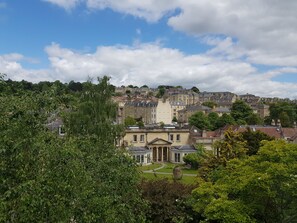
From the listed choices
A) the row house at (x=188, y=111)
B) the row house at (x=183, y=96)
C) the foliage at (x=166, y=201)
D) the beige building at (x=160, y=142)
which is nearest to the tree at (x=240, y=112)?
the row house at (x=188, y=111)

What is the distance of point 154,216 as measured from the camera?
2272cm

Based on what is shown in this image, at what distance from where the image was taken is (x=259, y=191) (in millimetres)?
17828

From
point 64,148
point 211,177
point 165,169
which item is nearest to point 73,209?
point 64,148

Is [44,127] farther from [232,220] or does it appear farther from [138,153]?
[138,153]

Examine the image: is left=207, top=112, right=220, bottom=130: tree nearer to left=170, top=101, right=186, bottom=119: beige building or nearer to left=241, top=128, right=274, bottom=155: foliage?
left=170, top=101, right=186, bottom=119: beige building

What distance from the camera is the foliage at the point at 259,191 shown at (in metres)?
17.4

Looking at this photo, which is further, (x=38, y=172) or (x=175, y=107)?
(x=175, y=107)

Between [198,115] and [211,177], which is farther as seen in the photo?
[198,115]

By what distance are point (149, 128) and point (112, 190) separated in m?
53.0

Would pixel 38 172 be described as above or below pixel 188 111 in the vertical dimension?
below

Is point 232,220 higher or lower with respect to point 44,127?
lower

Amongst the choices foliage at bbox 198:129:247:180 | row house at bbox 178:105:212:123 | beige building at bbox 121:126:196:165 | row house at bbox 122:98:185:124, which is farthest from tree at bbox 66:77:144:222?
row house at bbox 178:105:212:123

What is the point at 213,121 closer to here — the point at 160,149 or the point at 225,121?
the point at 225,121

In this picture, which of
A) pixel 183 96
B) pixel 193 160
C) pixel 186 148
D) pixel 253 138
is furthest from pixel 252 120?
pixel 183 96
